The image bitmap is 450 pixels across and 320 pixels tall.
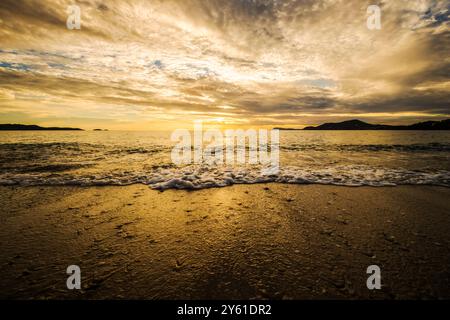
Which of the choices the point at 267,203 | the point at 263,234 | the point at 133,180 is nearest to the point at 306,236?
the point at 263,234

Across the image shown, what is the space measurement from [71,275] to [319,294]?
337 centimetres

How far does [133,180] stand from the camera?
850 cm

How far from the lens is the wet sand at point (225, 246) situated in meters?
2.60

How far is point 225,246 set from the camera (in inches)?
141

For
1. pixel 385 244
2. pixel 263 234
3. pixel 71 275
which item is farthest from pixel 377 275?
pixel 71 275

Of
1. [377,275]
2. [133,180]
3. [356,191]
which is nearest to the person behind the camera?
[377,275]

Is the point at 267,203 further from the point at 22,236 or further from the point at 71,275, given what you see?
the point at 22,236

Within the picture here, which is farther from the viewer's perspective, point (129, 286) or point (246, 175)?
point (246, 175)

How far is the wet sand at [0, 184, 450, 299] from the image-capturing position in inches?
102

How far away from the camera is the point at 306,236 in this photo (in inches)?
153

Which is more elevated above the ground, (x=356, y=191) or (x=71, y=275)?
Answer: (x=356, y=191)
